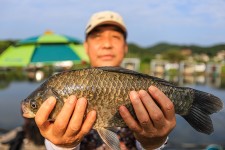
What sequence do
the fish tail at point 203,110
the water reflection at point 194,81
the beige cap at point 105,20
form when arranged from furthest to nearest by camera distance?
the water reflection at point 194,81, the beige cap at point 105,20, the fish tail at point 203,110

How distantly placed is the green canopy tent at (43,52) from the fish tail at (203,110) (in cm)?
478

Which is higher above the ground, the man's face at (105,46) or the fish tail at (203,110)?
the man's face at (105,46)

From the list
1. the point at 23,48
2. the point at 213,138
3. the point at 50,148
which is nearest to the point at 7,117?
the point at 23,48

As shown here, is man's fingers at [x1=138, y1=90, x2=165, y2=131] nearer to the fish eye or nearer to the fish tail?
the fish tail

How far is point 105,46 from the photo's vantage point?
2.67m

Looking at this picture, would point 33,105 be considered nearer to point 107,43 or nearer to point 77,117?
point 77,117

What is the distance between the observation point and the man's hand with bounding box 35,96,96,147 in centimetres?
177

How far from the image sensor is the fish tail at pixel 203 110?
73.3 inches

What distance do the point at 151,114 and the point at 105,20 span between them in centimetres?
119

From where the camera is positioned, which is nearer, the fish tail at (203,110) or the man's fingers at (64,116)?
the man's fingers at (64,116)

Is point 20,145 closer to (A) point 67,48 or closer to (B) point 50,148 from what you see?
(B) point 50,148

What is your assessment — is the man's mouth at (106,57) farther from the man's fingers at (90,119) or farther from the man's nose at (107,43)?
the man's fingers at (90,119)

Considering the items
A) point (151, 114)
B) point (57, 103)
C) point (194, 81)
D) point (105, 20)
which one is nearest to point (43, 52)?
point (105, 20)

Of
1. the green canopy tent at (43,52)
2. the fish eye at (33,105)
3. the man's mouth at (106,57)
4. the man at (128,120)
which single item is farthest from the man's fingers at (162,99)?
the green canopy tent at (43,52)
